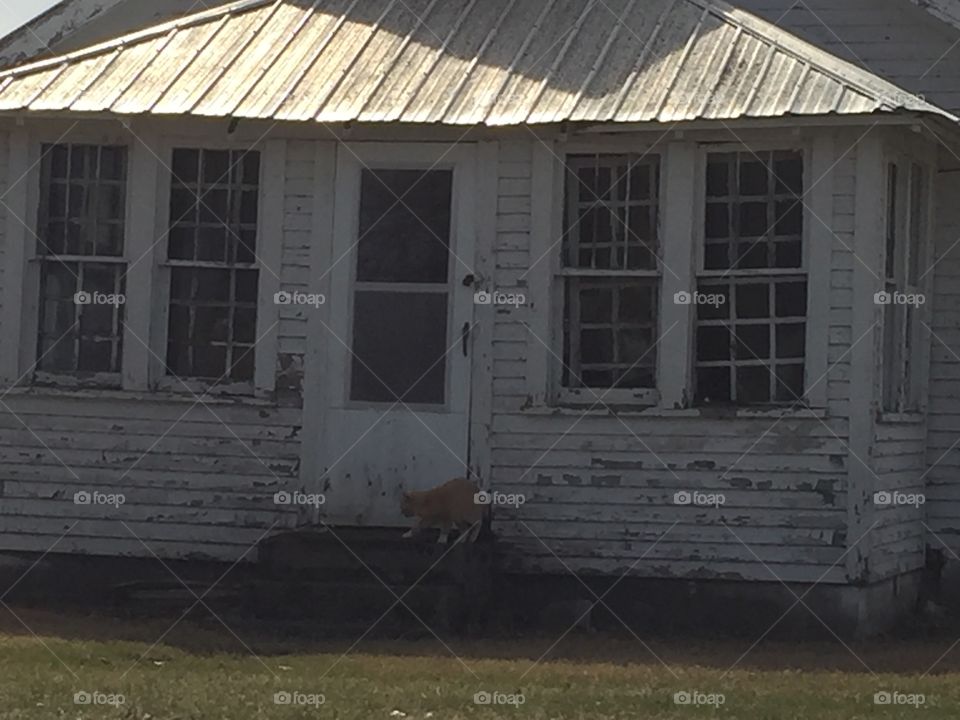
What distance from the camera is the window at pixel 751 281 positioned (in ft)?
41.7

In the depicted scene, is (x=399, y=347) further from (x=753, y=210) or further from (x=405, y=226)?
(x=753, y=210)

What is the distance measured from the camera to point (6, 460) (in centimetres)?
1343

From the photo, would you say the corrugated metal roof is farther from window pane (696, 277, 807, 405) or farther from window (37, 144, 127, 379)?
window pane (696, 277, 807, 405)

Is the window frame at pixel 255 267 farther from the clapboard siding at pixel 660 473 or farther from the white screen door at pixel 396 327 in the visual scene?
the clapboard siding at pixel 660 473

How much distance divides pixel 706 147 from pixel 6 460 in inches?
222

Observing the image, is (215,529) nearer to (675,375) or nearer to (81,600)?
(81,600)

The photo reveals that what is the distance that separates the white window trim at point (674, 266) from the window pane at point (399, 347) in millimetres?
685

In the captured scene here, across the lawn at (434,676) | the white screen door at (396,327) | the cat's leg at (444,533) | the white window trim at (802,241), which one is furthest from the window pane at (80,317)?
the white window trim at (802,241)

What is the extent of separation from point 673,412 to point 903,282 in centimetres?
220

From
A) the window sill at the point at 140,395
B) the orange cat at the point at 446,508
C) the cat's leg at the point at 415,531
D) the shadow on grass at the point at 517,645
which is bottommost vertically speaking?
the shadow on grass at the point at 517,645

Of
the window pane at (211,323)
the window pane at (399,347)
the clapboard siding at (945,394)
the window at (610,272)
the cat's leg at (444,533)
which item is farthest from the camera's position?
the clapboard siding at (945,394)

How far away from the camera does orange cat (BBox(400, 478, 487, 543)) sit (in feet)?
41.0

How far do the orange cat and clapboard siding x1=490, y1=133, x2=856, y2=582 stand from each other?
427 mm

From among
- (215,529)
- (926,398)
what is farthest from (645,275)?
(215,529)
